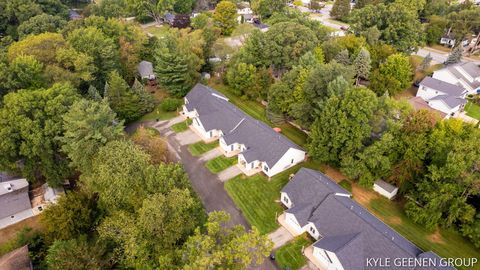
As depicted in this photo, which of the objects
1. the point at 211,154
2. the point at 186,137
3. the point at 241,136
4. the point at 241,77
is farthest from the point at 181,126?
the point at 241,77

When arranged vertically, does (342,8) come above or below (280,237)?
above

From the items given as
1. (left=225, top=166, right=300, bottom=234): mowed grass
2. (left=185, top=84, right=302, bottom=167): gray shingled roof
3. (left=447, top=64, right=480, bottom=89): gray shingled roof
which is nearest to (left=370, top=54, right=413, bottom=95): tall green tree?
(left=447, top=64, right=480, bottom=89): gray shingled roof

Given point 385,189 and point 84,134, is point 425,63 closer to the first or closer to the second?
point 385,189

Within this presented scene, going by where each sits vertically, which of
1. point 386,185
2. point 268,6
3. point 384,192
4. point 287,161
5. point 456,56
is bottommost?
point 384,192

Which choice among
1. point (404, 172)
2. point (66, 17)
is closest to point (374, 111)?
point (404, 172)

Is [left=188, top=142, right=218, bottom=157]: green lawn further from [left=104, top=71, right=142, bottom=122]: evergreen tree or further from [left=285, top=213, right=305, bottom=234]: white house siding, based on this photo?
[left=285, top=213, right=305, bottom=234]: white house siding

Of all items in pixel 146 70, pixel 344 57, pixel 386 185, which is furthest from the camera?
pixel 146 70

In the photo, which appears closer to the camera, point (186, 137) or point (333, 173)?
point (333, 173)
